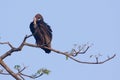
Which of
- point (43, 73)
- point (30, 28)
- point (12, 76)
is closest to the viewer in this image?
point (12, 76)

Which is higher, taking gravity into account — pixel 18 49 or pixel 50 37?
pixel 18 49

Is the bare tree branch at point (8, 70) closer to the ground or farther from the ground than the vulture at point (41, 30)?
farther from the ground

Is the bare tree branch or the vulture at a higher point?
the bare tree branch

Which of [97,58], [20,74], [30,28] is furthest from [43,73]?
[30,28]

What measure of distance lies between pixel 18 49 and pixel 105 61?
126 centimetres

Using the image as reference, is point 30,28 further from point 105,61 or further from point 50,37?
point 105,61

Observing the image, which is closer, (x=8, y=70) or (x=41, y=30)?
(x=8, y=70)

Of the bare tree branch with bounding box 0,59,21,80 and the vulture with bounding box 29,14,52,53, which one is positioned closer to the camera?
the bare tree branch with bounding box 0,59,21,80

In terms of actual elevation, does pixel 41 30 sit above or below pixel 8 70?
below

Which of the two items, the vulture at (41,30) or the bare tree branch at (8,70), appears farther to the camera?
the vulture at (41,30)

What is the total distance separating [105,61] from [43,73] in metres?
0.90

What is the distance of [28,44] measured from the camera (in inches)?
249

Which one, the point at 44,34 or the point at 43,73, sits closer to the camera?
the point at 43,73

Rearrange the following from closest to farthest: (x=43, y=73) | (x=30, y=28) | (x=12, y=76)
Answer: (x=12, y=76), (x=43, y=73), (x=30, y=28)
